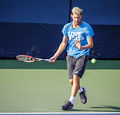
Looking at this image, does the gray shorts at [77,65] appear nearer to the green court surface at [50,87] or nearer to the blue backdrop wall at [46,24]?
the green court surface at [50,87]

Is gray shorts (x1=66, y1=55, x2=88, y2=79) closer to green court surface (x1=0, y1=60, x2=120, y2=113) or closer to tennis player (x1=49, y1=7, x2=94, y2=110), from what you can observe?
tennis player (x1=49, y1=7, x2=94, y2=110)

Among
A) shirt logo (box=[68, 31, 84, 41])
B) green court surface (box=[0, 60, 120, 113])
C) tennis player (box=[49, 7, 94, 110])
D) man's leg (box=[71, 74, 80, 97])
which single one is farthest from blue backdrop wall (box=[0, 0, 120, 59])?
man's leg (box=[71, 74, 80, 97])

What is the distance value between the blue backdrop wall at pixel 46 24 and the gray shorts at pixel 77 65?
20.3 ft

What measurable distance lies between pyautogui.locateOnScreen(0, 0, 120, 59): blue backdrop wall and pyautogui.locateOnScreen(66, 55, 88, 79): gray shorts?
6.18m

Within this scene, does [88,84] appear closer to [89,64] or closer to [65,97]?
[65,97]

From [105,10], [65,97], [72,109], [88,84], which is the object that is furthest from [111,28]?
[72,109]

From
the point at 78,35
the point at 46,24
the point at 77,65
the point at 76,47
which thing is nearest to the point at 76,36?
the point at 78,35

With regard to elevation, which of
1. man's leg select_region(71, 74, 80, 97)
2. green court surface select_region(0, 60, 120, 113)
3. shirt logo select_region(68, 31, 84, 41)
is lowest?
green court surface select_region(0, 60, 120, 113)

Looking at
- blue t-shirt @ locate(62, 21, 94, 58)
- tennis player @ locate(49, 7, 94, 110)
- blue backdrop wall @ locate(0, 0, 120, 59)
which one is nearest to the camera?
tennis player @ locate(49, 7, 94, 110)

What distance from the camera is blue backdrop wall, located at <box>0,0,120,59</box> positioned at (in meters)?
12.5

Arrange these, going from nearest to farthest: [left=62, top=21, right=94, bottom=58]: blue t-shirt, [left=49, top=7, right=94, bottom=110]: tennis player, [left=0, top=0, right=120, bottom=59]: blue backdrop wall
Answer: [left=49, top=7, right=94, bottom=110]: tennis player, [left=62, top=21, right=94, bottom=58]: blue t-shirt, [left=0, top=0, right=120, bottom=59]: blue backdrop wall

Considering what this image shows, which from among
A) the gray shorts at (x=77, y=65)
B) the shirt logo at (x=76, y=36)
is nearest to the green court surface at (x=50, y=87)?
the gray shorts at (x=77, y=65)

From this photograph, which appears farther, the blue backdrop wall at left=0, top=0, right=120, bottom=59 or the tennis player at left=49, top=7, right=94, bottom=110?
the blue backdrop wall at left=0, top=0, right=120, bottom=59

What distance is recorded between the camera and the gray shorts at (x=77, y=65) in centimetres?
636
